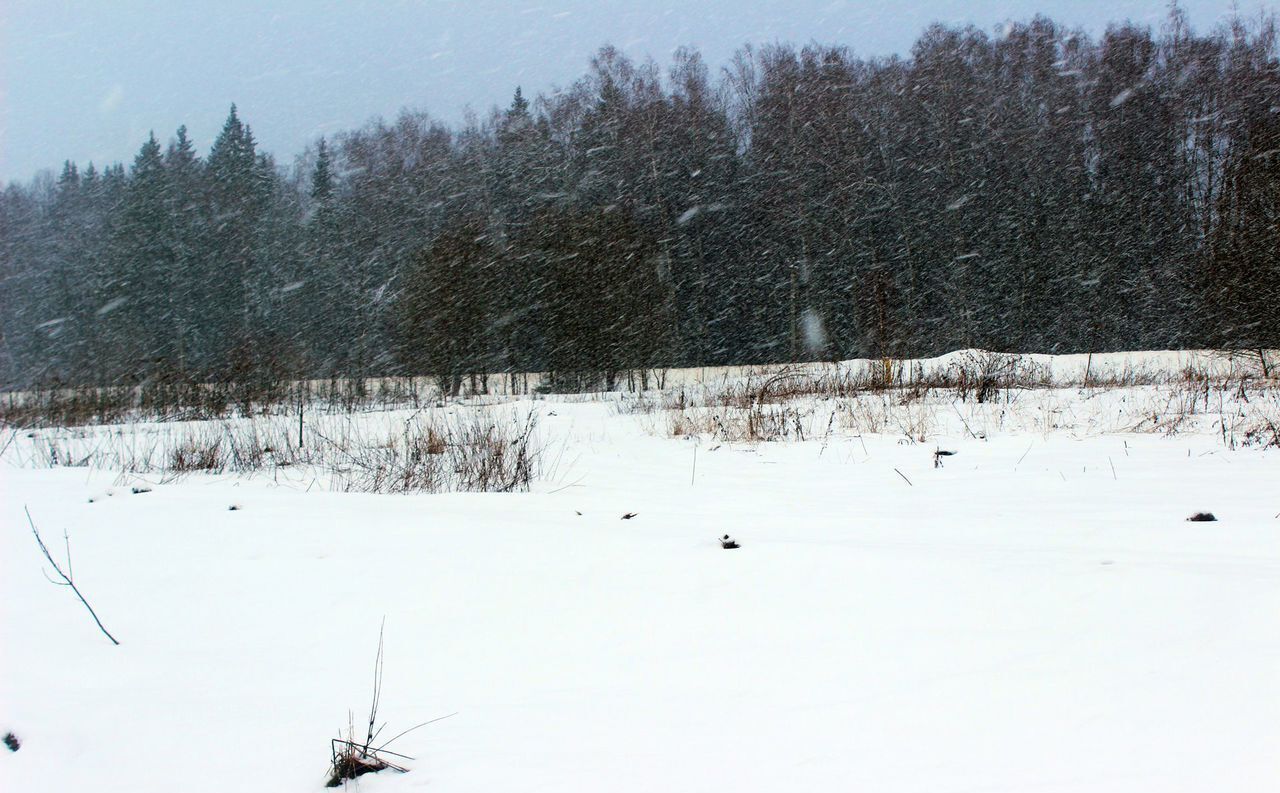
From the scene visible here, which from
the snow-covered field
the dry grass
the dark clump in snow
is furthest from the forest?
the dark clump in snow

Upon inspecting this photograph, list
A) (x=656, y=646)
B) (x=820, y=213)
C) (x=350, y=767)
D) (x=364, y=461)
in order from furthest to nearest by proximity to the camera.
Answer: (x=820, y=213)
(x=364, y=461)
(x=656, y=646)
(x=350, y=767)

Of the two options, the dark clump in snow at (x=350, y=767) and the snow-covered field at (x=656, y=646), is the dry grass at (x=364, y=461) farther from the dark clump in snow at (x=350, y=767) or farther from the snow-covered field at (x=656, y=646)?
the dark clump in snow at (x=350, y=767)

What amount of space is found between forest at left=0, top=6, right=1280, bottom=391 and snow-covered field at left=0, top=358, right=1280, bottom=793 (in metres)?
18.6

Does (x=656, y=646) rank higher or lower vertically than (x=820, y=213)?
lower

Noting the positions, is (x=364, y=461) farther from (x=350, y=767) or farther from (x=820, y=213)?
(x=820, y=213)

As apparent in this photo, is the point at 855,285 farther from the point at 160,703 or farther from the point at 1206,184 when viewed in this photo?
the point at 160,703

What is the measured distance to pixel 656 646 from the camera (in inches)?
71.3

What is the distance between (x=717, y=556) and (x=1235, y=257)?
656 inches

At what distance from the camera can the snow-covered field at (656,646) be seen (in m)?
1.28

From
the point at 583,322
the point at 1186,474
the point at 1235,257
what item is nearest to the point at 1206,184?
the point at 1235,257

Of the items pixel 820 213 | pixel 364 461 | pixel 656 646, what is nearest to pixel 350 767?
pixel 656 646

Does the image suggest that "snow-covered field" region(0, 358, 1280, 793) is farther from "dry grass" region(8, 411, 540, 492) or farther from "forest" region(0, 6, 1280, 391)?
"forest" region(0, 6, 1280, 391)

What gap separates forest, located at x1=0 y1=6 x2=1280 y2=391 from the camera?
2294cm

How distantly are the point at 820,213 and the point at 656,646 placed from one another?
2799cm
